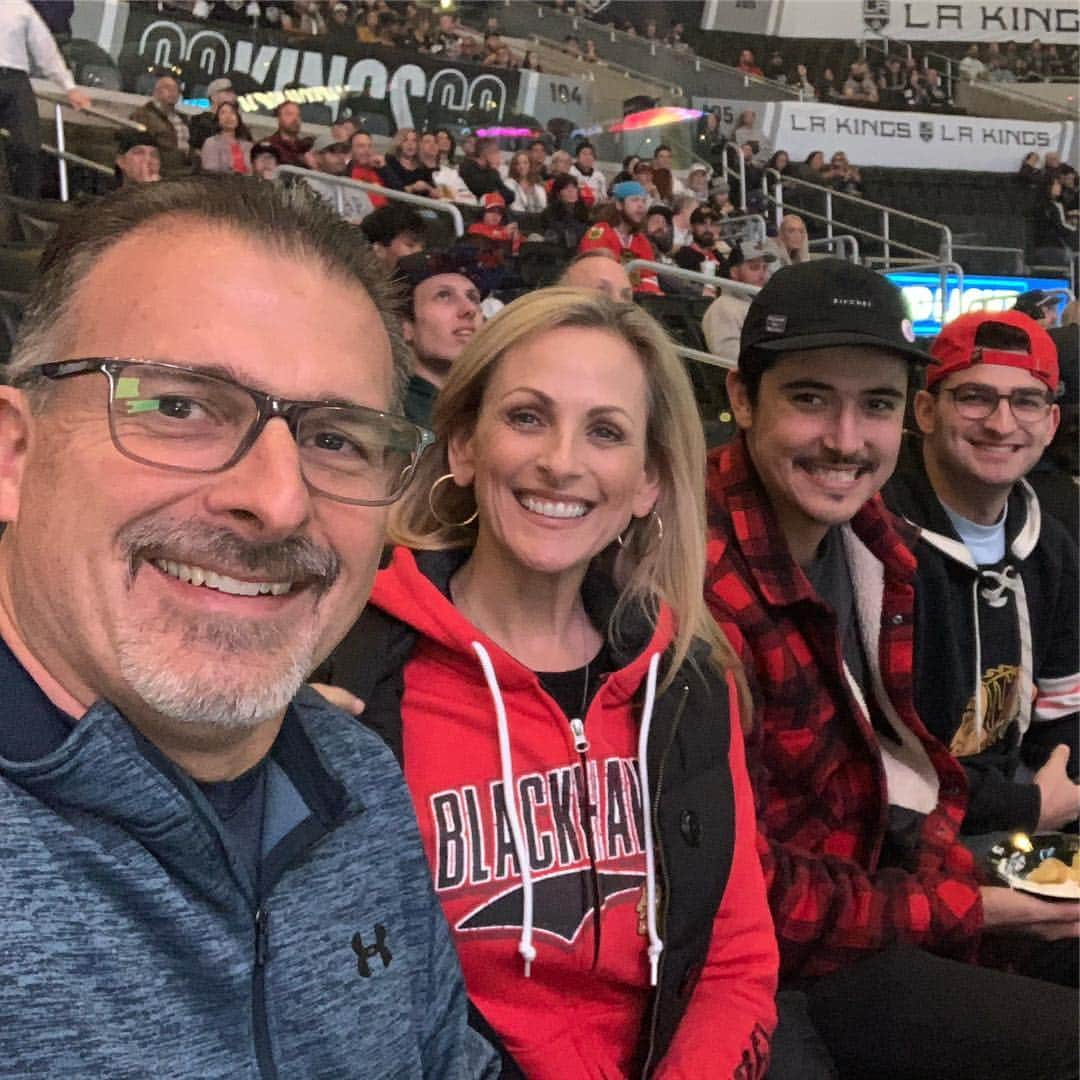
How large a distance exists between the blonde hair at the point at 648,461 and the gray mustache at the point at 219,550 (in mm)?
654

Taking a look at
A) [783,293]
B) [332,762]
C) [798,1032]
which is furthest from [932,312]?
[332,762]

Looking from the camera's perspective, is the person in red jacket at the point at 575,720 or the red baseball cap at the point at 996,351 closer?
the person in red jacket at the point at 575,720

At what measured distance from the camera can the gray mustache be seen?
668mm

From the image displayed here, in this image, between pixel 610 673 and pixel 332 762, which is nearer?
pixel 332 762

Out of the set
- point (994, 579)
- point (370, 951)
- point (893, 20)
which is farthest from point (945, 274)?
point (370, 951)

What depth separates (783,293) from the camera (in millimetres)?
1584

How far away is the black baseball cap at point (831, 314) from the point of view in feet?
5.00

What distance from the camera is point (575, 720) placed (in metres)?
1.24

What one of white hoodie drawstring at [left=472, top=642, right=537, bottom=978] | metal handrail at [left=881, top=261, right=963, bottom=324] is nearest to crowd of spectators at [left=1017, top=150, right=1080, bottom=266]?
metal handrail at [left=881, top=261, right=963, bottom=324]

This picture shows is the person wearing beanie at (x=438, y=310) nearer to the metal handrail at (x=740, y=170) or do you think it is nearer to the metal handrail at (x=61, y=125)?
the metal handrail at (x=61, y=125)

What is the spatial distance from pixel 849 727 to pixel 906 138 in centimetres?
977

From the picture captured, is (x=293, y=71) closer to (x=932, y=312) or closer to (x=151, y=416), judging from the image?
(x=932, y=312)

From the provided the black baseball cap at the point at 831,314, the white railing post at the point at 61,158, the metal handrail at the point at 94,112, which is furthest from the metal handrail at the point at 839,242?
the black baseball cap at the point at 831,314

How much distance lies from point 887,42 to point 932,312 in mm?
4068
